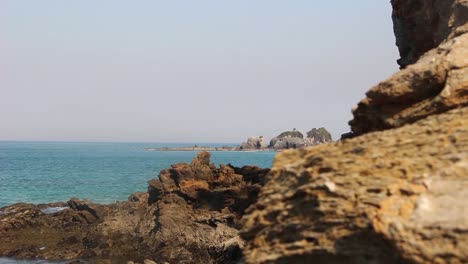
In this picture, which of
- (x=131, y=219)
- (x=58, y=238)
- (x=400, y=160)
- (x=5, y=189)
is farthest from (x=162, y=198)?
(x=5, y=189)

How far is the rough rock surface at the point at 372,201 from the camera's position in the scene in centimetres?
794

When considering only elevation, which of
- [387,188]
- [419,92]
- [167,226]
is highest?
[419,92]

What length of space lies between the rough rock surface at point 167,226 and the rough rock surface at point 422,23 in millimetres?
14176

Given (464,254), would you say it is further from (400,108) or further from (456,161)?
(400,108)

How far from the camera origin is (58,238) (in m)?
40.7

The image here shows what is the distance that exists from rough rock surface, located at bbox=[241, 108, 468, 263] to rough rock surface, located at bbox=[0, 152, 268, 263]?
72.9ft

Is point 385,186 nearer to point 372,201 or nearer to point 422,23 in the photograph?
point 372,201

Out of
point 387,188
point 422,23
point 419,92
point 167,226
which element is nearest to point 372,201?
point 387,188

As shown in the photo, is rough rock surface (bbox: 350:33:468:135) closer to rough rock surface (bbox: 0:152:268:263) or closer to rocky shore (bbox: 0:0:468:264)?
rocky shore (bbox: 0:0:468:264)

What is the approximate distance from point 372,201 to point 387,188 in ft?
1.50

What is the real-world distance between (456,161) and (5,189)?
267ft

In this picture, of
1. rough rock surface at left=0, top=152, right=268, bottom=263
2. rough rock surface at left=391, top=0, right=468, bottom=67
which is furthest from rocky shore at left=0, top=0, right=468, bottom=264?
rough rock surface at left=0, top=152, right=268, bottom=263

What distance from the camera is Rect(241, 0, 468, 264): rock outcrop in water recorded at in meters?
8.05

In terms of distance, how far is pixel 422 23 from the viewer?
23.4 metres
